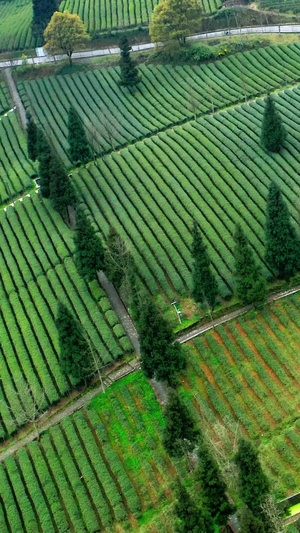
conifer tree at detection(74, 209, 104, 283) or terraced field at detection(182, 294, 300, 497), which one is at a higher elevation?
conifer tree at detection(74, 209, 104, 283)

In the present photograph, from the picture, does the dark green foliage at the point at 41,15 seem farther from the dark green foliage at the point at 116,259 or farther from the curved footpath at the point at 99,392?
the curved footpath at the point at 99,392

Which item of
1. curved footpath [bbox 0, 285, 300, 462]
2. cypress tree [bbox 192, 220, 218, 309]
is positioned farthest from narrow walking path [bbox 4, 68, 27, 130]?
curved footpath [bbox 0, 285, 300, 462]

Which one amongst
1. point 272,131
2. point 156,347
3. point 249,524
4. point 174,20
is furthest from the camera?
point 174,20

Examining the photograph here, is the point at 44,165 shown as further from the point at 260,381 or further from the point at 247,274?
the point at 260,381

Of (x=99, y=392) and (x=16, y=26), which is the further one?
(x=16, y=26)

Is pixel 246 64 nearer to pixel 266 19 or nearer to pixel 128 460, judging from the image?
pixel 266 19

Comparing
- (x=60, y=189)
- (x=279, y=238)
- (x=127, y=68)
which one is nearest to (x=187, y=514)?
(x=279, y=238)

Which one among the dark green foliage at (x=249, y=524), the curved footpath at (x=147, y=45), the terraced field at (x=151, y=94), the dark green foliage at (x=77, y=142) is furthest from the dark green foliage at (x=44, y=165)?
the dark green foliage at (x=249, y=524)

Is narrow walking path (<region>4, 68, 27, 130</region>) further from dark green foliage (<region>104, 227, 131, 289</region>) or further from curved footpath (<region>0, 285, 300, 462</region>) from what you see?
curved footpath (<region>0, 285, 300, 462</region>)
